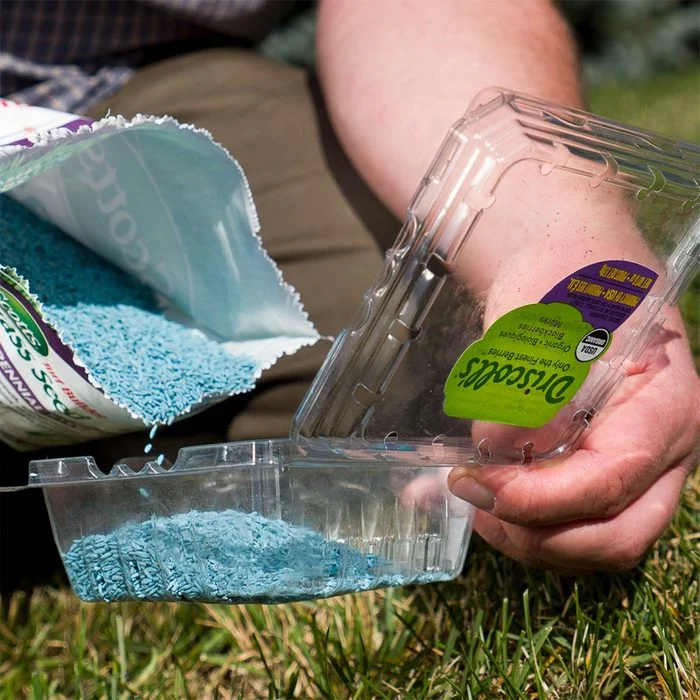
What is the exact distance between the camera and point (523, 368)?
71 cm

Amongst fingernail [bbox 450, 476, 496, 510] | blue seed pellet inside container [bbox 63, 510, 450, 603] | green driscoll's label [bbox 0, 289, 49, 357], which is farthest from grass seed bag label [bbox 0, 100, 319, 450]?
fingernail [bbox 450, 476, 496, 510]

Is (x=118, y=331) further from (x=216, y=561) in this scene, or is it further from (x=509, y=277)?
(x=509, y=277)

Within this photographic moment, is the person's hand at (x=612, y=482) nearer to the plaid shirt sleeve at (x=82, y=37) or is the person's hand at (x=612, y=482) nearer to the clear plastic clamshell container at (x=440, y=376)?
the clear plastic clamshell container at (x=440, y=376)

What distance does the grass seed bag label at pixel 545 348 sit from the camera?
69 centimetres

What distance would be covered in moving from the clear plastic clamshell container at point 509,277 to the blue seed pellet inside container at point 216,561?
9cm

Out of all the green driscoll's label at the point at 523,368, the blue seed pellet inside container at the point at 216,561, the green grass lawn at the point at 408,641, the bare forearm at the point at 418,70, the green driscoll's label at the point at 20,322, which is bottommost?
the green grass lawn at the point at 408,641

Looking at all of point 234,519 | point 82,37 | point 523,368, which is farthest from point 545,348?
point 82,37

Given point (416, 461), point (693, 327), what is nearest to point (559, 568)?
point (416, 461)

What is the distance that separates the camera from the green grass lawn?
807 mm

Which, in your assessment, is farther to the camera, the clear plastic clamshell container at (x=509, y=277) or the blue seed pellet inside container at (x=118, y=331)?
the blue seed pellet inside container at (x=118, y=331)

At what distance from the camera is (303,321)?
3.08ft

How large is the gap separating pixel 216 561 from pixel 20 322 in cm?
24

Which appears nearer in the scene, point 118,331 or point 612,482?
point 612,482

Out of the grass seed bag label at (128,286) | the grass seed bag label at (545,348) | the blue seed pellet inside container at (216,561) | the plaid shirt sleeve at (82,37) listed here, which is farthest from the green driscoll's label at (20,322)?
the plaid shirt sleeve at (82,37)
